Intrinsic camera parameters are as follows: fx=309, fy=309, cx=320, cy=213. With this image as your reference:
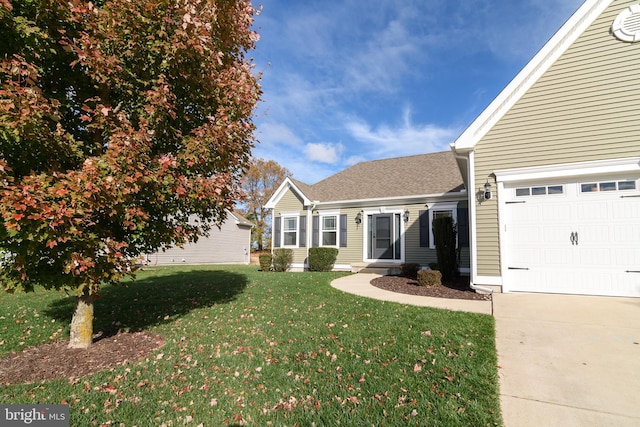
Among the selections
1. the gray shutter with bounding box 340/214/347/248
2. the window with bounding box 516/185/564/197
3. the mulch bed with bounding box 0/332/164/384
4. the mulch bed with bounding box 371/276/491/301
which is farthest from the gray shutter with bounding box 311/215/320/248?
the mulch bed with bounding box 0/332/164/384

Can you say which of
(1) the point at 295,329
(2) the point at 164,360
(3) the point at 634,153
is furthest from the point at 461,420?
(3) the point at 634,153

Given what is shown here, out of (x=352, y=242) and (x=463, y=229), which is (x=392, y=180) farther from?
(x=463, y=229)

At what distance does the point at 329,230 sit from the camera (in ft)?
48.5

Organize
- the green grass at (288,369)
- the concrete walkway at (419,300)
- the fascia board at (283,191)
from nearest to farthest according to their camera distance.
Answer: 1. the green grass at (288,369)
2. the concrete walkway at (419,300)
3. the fascia board at (283,191)

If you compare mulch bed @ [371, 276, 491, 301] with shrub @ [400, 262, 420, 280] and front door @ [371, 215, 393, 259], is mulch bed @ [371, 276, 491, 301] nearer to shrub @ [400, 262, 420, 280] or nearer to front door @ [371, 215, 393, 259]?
shrub @ [400, 262, 420, 280]

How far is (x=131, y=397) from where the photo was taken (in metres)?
3.24

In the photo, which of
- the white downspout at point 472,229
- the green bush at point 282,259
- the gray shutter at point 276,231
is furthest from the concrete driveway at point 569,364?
the gray shutter at point 276,231

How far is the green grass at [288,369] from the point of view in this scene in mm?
2867

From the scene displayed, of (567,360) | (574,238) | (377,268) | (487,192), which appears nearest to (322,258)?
(377,268)

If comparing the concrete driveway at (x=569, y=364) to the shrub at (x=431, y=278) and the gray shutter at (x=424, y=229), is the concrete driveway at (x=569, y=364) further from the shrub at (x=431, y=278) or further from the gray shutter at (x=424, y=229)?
the gray shutter at (x=424, y=229)

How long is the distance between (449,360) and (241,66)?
18.0 feet

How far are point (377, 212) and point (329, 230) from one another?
8.27 ft

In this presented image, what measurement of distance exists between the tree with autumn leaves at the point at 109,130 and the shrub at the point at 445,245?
22.9 ft

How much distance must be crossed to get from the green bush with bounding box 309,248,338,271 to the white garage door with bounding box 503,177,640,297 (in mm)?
7630
